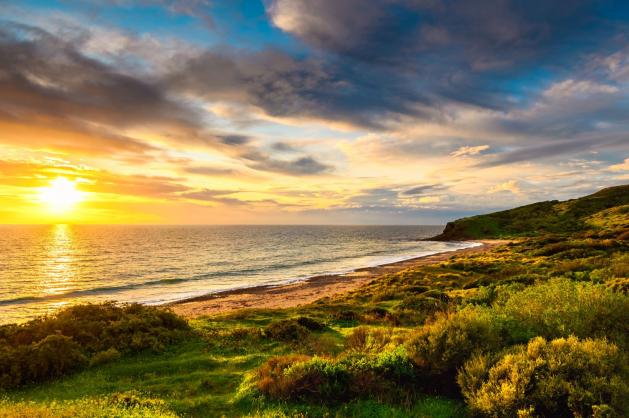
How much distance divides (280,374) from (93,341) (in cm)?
1041

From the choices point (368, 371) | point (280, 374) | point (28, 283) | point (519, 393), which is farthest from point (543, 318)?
point (28, 283)

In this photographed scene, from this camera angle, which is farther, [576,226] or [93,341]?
[576,226]

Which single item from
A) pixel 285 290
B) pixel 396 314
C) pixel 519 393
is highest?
pixel 519 393

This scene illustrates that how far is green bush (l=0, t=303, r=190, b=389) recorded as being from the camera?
515 inches

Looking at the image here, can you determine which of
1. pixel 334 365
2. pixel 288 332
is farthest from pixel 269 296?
pixel 334 365

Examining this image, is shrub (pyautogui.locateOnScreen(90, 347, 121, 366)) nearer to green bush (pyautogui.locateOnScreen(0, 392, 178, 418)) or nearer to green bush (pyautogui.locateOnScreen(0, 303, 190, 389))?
green bush (pyautogui.locateOnScreen(0, 303, 190, 389))

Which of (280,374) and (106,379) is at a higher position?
(280,374)

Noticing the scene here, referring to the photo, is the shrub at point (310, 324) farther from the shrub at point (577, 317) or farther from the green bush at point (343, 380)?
the shrub at point (577, 317)

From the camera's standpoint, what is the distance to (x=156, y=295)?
46250 mm

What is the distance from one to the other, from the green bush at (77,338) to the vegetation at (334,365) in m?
0.05

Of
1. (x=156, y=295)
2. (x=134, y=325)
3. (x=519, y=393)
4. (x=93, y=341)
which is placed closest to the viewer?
(x=519, y=393)

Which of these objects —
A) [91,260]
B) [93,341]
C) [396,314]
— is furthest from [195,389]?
[91,260]

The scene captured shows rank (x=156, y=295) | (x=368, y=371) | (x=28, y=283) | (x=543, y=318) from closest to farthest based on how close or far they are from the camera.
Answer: (x=368, y=371)
(x=543, y=318)
(x=156, y=295)
(x=28, y=283)

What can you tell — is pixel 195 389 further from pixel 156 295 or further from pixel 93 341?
pixel 156 295
